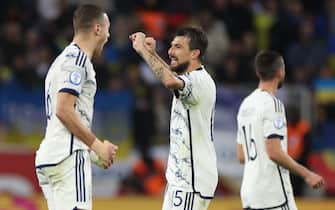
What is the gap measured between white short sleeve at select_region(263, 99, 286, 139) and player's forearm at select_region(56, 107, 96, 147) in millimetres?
2445

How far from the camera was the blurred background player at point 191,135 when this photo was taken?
10.1 metres

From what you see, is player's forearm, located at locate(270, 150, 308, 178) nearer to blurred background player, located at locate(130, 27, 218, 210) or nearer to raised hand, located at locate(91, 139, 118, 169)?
blurred background player, located at locate(130, 27, 218, 210)

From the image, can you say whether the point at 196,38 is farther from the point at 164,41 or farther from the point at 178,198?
the point at 164,41

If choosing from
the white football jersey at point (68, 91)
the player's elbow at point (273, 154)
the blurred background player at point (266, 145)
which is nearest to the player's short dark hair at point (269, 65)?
the blurred background player at point (266, 145)

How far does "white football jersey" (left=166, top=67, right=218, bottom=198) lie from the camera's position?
33.1 ft

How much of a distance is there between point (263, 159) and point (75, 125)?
2.63 meters

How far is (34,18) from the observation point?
18547 mm

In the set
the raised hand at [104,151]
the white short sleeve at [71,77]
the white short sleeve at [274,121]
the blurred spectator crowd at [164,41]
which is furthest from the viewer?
the blurred spectator crowd at [164,41]

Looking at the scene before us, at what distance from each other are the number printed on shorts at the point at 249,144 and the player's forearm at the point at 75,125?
8.35 ft

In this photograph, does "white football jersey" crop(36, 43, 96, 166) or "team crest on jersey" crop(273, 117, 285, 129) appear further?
"team crest on jersey" crop(273, 117, 285, 129)

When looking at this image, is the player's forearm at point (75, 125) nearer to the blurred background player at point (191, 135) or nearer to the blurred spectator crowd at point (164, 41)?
the blurred background player at point (191, 135)

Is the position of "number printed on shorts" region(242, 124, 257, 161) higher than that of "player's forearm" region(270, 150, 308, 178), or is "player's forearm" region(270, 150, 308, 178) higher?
"number printed on shorts" region(242, 124, 257, 161)

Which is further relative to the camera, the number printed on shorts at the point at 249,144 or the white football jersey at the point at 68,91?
the number printed on shorts at the point at 249,144

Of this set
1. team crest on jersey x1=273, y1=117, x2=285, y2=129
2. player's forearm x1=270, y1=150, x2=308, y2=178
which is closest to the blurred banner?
team crest on jersey x1=273, y1=117, x2=285, y2=129
